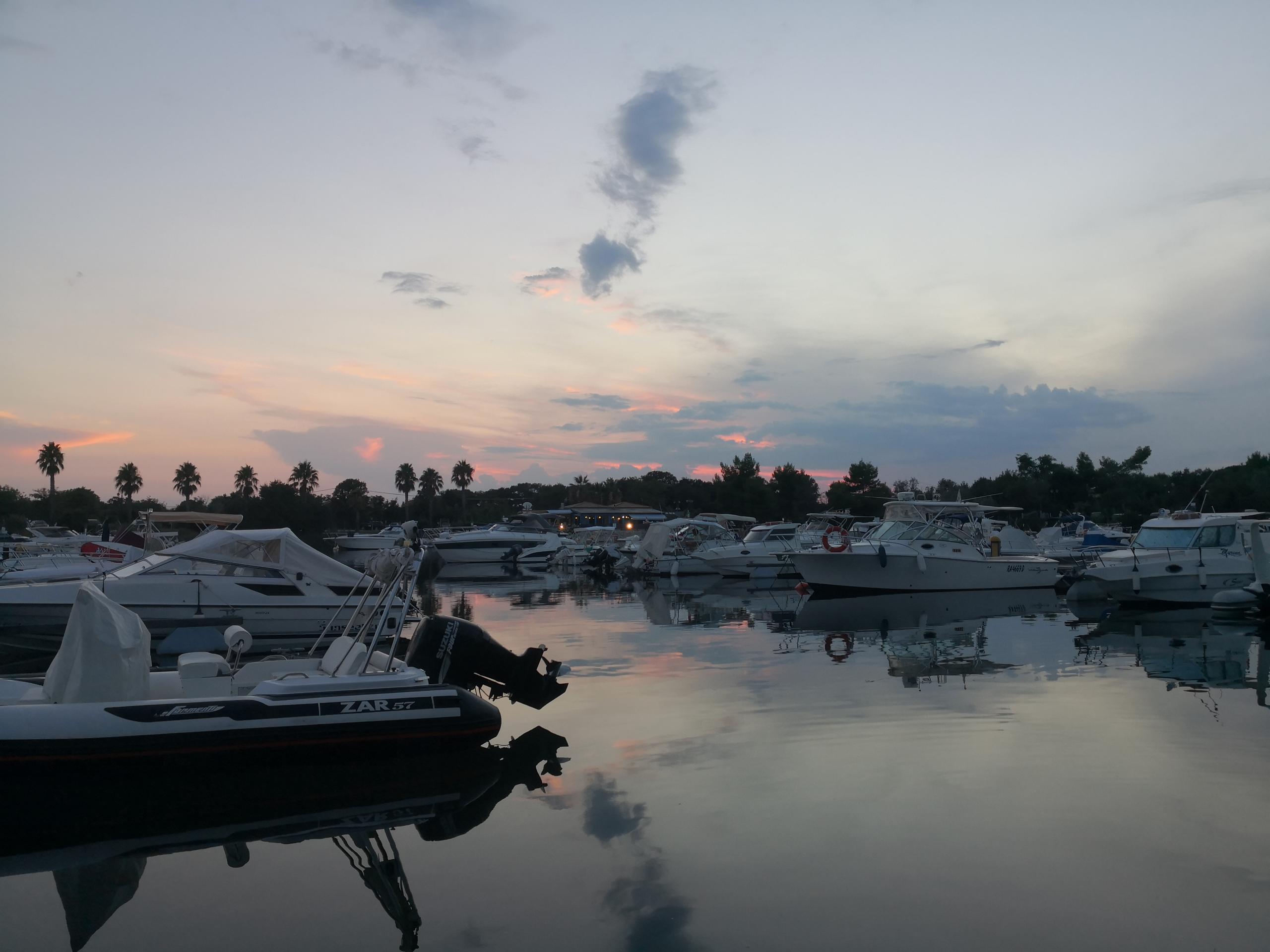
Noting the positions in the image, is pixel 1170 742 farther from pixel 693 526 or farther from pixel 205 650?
pixel 693 526

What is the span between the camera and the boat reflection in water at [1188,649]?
14.0m

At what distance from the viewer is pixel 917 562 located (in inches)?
1119

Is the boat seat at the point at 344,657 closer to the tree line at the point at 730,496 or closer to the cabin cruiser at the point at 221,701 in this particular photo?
the cabin cruiser at the point at 221,701

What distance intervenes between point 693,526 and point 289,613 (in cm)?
3026

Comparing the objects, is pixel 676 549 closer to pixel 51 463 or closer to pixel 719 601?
pixel 719 601

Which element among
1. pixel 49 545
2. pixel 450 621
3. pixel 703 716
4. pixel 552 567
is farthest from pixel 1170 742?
pixel 552 567

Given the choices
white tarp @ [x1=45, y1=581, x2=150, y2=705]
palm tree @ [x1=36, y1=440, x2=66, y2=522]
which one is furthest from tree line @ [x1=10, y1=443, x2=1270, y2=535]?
white tarp @ [x1=45, y1=581, x2=150, y2=705]

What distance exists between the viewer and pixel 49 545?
1486 inches

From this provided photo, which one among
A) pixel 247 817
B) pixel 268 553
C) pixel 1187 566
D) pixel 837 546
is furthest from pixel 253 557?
pixel 1187 566

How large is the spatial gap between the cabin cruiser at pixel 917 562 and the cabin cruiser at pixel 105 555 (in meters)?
18.4

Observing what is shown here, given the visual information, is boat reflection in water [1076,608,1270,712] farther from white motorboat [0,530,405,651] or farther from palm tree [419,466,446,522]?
palm tree [419,466,446,522]

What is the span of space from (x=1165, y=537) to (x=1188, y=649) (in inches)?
352

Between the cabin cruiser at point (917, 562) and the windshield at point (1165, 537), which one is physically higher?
the windshield at point (1165, 537)

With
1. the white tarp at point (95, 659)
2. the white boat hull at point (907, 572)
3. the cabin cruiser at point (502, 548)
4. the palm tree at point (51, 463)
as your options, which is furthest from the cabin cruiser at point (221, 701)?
the palm tree at point (51, 463)
